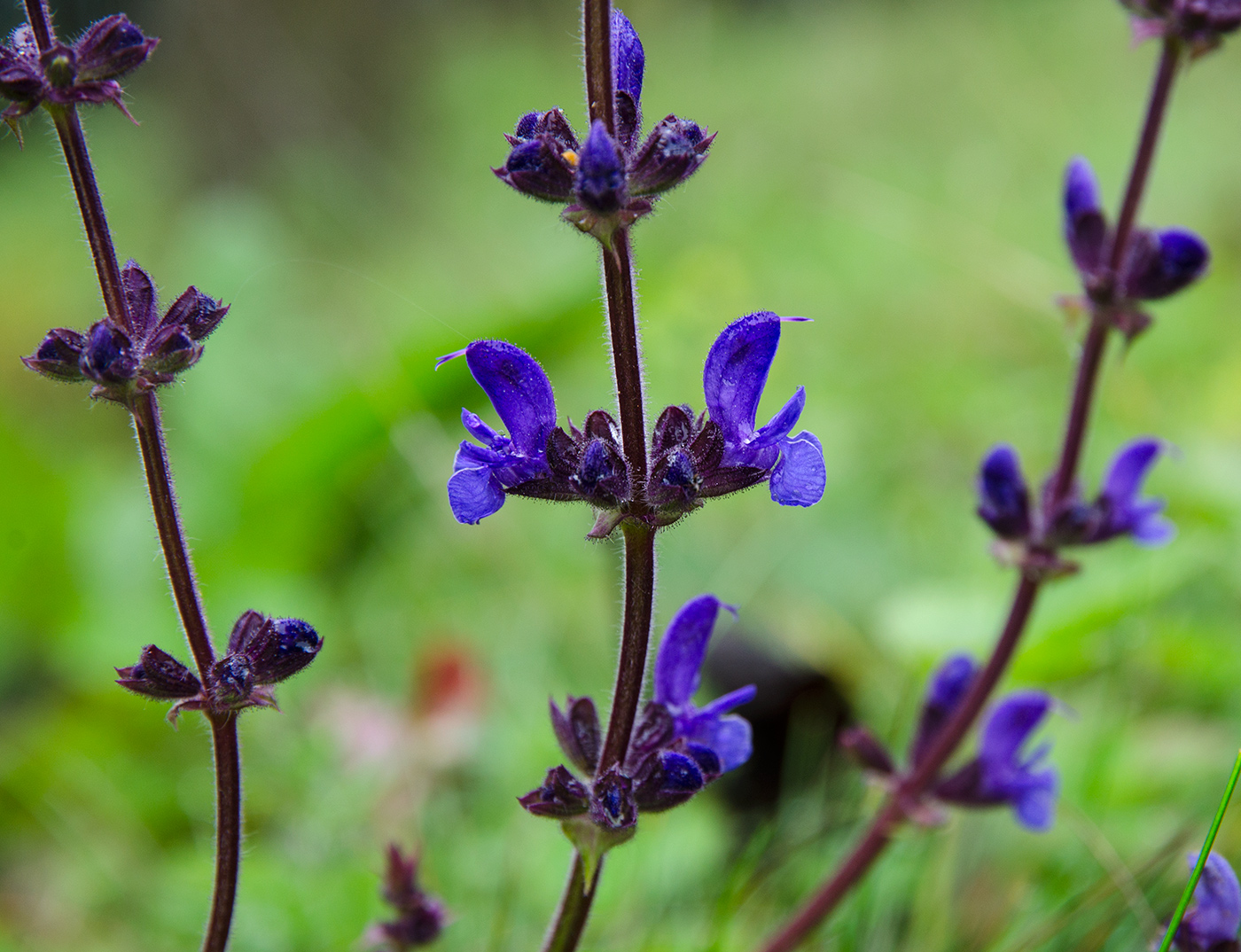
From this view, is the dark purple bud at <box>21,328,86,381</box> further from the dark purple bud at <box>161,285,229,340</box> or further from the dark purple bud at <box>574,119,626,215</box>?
the dark purple bud at <box>574,119,626,215</box>

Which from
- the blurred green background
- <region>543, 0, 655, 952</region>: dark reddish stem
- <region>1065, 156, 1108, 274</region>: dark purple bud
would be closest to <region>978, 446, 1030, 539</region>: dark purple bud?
<region>1065, 156, 1108, 274</region>: dark purple bud

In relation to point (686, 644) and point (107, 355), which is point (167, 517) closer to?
point (107, 355)

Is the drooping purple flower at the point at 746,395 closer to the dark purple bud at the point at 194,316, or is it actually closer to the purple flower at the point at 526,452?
the purple flower at the point at 526,452

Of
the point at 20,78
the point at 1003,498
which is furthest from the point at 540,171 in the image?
the point at 1003,498

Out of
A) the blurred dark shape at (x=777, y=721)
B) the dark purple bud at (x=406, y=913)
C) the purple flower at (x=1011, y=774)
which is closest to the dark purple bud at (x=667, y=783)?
the dark purple bud at (x=406, y=913)

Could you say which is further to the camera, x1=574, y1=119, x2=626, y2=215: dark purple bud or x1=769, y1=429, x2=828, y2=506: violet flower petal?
x1=769, y1=429, x2=828, y2=506: violet flower petal

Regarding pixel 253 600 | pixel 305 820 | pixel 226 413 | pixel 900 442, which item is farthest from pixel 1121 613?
pixel 226 413

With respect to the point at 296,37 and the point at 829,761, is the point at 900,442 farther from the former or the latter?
the point at 296,37
